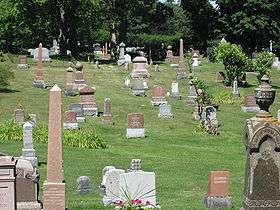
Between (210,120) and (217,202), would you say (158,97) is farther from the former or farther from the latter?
(217,202)

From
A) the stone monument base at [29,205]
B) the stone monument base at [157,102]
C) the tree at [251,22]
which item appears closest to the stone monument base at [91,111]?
the stone monument base at [157,102]

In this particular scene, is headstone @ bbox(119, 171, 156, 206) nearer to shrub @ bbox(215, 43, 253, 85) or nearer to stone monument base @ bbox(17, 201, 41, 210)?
stone monument base @ bbox(17, 201, 41, 210)

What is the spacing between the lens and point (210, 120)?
1131 inches

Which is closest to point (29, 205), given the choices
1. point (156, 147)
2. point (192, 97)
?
point (156, 147)

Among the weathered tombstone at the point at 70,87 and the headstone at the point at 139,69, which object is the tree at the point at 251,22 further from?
the weathered tombstone at the point at 70,87

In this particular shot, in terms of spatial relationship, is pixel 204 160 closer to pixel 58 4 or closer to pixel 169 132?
pixel 169 132

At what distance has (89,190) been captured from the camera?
16.8 meters

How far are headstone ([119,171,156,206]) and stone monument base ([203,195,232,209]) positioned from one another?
139 centimetres

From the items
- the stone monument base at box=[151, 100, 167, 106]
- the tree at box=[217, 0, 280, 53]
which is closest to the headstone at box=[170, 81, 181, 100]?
the stone monument base at box=[151, 100, 167, 106]

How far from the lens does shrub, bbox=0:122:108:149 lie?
24.0m

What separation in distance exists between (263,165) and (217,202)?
127 inches

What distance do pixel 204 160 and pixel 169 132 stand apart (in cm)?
645

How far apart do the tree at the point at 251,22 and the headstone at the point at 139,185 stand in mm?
47621

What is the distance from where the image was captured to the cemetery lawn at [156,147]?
17466 millimetres
